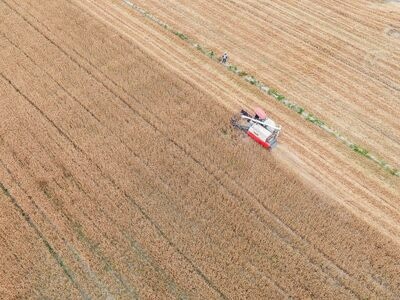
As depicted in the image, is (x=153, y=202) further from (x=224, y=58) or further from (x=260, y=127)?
(x=224, y=58)

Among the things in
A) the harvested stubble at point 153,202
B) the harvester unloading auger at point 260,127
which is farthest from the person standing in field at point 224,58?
the harvester unloading auger at point 260,127

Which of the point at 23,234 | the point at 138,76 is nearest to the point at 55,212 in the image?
the point at 23,234

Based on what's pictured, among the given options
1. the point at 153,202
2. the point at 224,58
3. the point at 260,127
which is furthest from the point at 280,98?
the point at 153,202

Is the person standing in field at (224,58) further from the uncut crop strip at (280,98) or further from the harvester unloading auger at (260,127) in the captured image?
the harvester unloading auger at (260,127)

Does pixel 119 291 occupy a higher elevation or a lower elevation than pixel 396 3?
lower

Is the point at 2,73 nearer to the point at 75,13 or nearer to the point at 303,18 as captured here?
the point at 75,13
